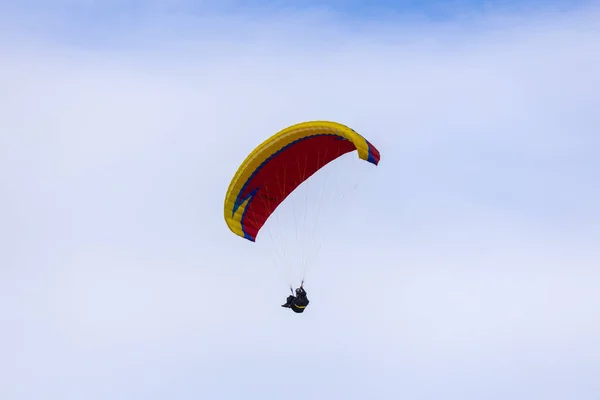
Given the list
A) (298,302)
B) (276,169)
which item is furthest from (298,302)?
(276,169)

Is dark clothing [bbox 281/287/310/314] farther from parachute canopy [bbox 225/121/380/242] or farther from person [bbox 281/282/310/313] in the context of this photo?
parachute canopy [bbox 225/121/380/242]

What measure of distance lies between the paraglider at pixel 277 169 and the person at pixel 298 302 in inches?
1.4

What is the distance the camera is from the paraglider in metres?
48.1

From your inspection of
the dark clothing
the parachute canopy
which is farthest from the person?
the parachute canopy

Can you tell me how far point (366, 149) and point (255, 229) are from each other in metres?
7.68

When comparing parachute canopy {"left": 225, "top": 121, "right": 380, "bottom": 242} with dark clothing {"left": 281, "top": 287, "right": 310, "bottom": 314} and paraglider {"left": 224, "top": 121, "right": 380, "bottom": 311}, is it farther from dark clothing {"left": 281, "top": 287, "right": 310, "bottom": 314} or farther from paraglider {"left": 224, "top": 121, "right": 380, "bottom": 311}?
dark clothing {"left": 281, "top": 287, "right": 310, "bottom": 314}

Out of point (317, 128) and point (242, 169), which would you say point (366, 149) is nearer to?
point (317, 128)

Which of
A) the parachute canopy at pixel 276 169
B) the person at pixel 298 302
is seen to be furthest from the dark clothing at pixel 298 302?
the parachute canopy at pixel 276 169

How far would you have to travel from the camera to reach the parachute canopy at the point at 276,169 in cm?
4809

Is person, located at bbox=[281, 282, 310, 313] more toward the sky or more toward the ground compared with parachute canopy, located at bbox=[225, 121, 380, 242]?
more toward the ground

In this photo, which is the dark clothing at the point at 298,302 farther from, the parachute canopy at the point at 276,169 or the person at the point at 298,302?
the parachute canopy at the point at 276,169

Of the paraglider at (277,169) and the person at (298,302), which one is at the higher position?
the paraglider at (277,169)

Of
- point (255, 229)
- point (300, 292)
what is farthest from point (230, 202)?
point (300, 292)

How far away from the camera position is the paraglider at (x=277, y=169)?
4806cm
